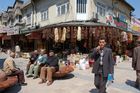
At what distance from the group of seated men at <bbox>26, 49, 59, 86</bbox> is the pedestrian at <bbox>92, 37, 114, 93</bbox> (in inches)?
122

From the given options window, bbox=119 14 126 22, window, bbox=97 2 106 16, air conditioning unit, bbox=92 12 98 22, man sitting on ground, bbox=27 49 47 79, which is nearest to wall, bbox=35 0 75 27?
air conditioning unit, bbox=92 12 98 22

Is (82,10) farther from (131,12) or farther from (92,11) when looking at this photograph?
(131,12)

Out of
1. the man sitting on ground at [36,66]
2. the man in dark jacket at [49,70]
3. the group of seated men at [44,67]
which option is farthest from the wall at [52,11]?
the man in dark jacket at [49,70]

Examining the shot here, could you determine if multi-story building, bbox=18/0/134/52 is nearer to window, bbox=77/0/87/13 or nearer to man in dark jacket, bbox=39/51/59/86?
window, bbox=77/0/87/13

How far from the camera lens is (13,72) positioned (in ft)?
27.7

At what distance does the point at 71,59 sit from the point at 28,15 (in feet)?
46.7

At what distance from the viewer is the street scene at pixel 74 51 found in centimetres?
800

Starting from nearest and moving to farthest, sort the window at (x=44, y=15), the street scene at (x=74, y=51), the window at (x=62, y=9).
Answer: the street scene at (x=74, y=51), the window at (x=62, y=9), the window at (x=44, y=15)

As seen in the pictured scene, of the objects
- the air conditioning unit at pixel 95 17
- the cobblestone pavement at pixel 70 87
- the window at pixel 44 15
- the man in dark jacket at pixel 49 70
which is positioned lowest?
the cobblestone pavement at pixel 70 87

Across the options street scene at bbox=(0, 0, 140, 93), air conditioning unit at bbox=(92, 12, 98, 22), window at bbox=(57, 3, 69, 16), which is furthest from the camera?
window at bbox=(57, 3, 69, 16)

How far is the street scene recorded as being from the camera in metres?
8.00

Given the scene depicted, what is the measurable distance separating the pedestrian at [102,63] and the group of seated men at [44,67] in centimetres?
309

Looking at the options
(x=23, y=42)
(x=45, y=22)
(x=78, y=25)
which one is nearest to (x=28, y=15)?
(x=23, y=42)

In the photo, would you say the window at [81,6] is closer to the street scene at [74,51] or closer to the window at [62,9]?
the street scene at [74,51]
